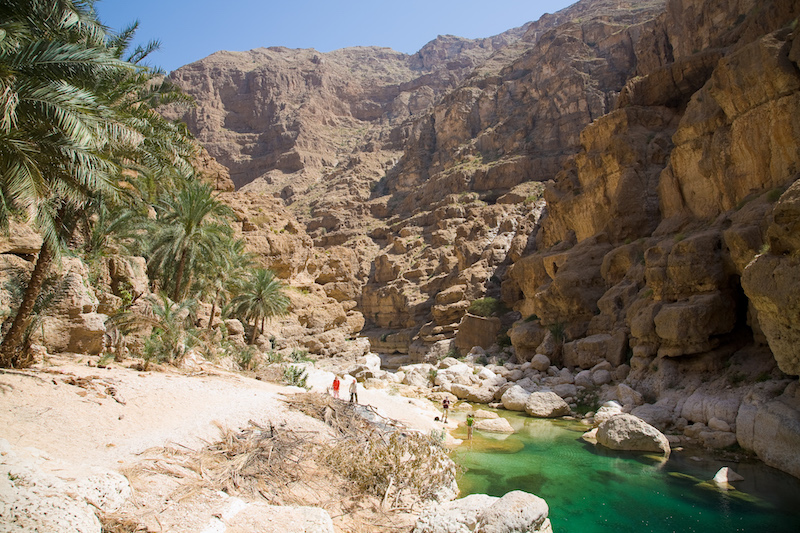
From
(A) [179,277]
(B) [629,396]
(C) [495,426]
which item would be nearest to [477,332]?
(B) [629,396]

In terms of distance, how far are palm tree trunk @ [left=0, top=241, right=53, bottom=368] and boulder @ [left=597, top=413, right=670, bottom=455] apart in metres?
15.1

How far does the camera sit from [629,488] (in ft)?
35.9

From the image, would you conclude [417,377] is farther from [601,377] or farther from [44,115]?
[44,115]

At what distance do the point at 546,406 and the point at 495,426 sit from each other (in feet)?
13.0

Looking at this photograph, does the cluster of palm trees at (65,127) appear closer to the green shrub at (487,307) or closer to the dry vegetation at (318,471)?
the dry vegetation at (318,471)

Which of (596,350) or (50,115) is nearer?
(50,115)

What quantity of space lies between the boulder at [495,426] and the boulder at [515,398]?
12.7ft

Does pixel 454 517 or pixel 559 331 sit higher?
pixel 559 331

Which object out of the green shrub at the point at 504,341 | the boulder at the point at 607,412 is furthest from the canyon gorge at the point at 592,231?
the boulder at the point at 607,412

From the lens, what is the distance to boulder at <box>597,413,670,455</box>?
44.5 feet

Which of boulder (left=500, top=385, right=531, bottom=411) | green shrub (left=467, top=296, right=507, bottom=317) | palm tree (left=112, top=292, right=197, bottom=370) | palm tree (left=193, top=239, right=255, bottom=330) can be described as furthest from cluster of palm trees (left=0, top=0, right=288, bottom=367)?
green shrub (left=467, top=296, right=507, bottom=317)

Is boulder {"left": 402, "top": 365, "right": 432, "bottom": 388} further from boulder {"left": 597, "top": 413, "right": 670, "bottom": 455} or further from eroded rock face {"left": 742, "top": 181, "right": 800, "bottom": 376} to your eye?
eroded rock face {"left": 742, "top": 181, "right": 800, "bottom": 376}

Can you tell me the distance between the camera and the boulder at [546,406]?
19906 mm

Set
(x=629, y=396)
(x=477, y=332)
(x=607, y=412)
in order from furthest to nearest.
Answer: (x=477, y=332) < (x=629, y=396) < (x=607, y=412)
